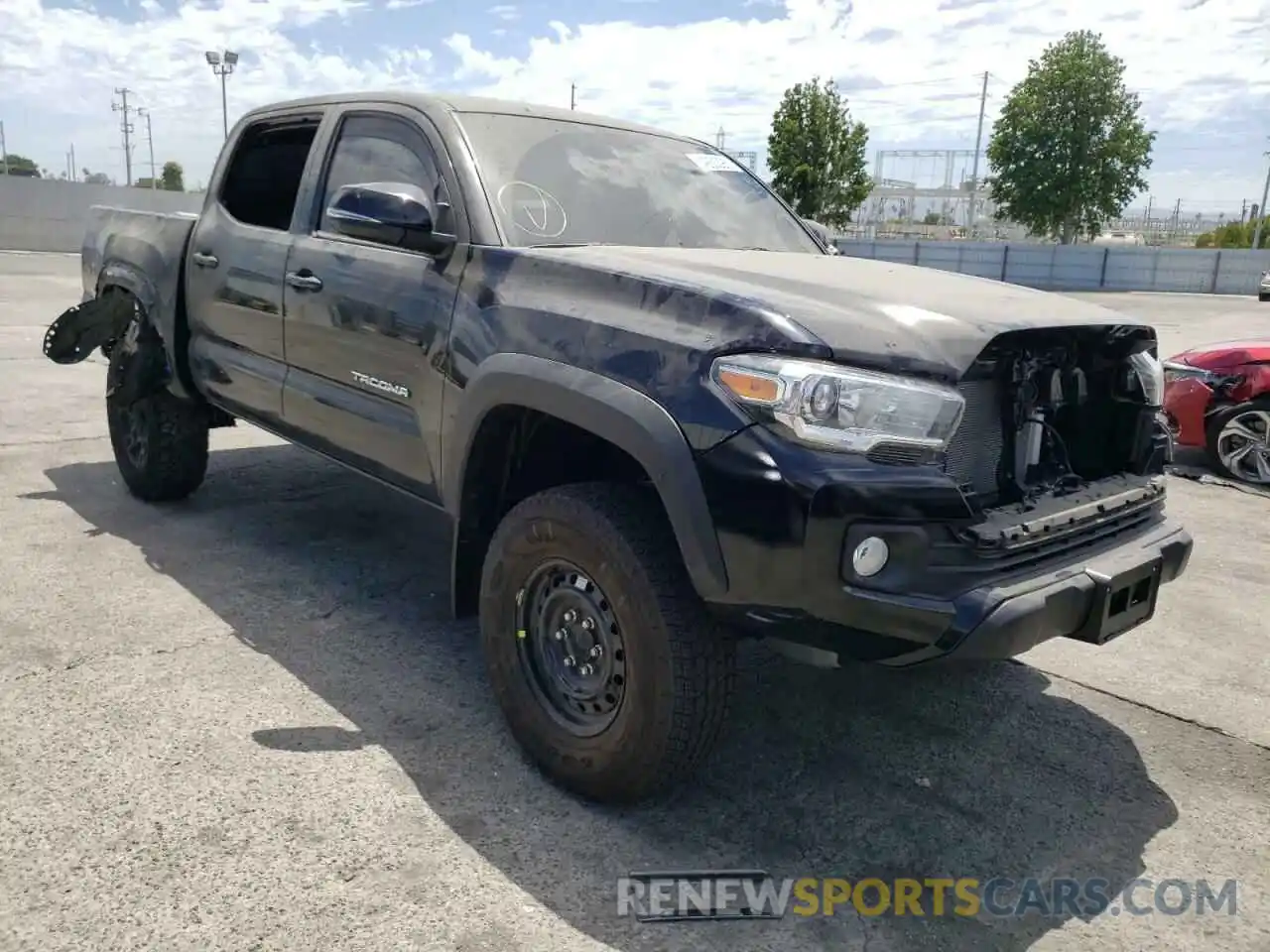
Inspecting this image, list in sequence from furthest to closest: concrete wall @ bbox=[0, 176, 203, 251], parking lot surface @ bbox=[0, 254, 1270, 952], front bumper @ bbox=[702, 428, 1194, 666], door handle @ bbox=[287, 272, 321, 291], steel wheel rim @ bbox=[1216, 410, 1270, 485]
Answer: concrete wall @ bbox=[0, 176, 203, 251] < steel wheel rim @ bbox=[1216, 410, 1270, 485] < door handle @ bbox=[287, 272, 321, 291] < parking lot surface @ bbox=[0, 254, 1270, 952] < front bumper @ bbox=[702, 428, 1194, 666]

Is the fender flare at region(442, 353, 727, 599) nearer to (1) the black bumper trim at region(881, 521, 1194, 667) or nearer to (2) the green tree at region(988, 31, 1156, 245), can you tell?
(1) the black bumper trim at region(881, 521, 1194, 667)

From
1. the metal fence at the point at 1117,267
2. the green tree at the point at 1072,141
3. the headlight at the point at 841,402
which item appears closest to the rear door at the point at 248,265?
the headlight at the point at 841,402

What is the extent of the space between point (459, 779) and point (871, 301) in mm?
1751

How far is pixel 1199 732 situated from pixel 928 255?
4526cm

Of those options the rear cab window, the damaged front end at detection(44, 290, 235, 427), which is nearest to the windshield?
the rear cab window

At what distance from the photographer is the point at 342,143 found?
411cm

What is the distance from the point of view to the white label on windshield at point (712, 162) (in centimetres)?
422

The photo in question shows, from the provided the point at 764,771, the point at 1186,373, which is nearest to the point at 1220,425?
the point at 1186,373

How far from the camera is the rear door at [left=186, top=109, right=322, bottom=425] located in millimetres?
4297

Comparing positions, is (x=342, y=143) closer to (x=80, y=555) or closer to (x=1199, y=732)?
(x=80, y=555)

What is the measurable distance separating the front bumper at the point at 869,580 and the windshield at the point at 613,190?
4.56 ft

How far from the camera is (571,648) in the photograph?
2.93 meters

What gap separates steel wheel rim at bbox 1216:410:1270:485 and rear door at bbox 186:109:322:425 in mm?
6544

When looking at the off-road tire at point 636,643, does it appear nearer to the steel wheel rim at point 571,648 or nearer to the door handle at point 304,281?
the steel wheel rim at point 571,648
